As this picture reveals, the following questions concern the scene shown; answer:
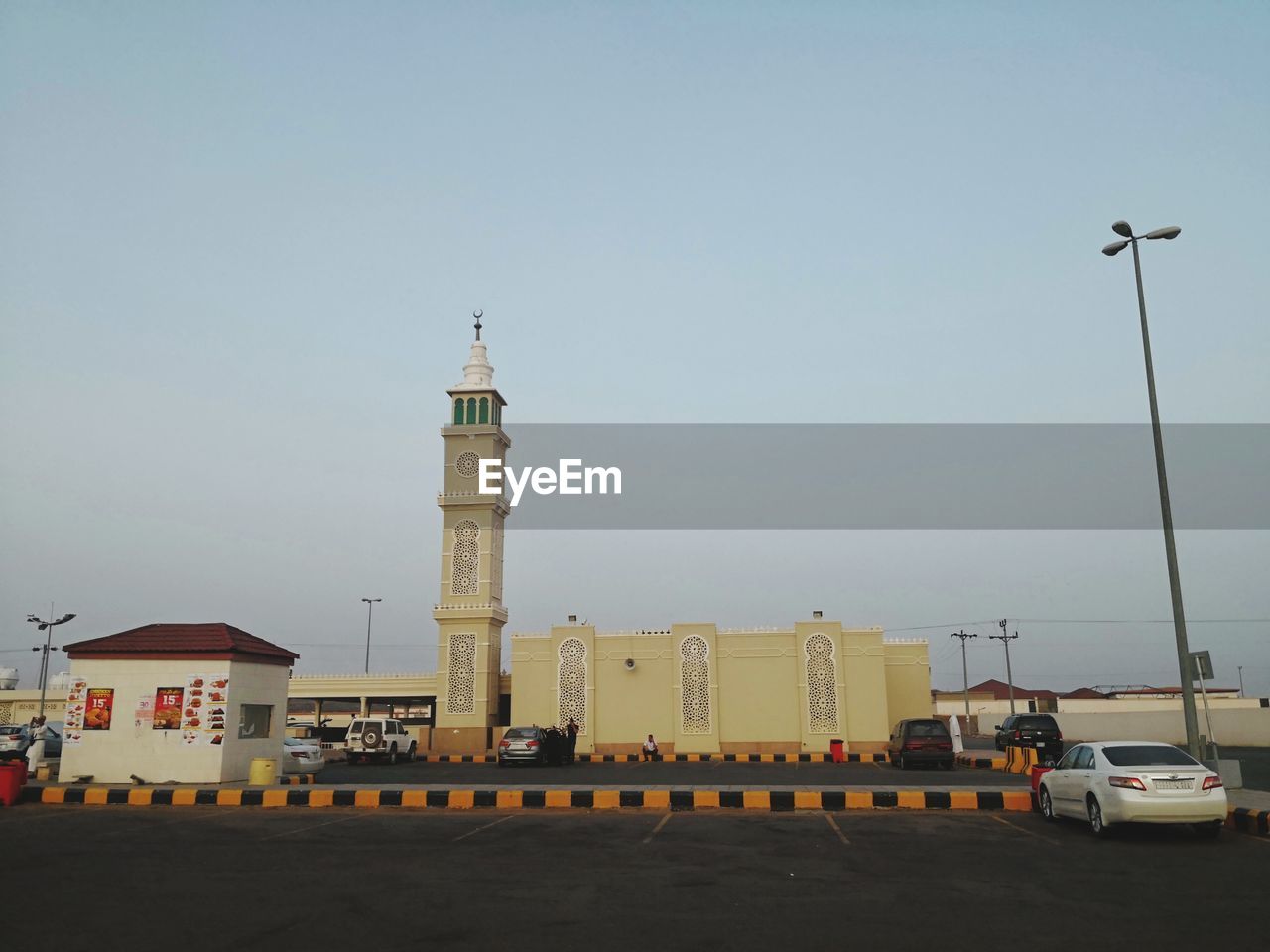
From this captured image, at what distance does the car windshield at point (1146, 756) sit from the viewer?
12.3 m

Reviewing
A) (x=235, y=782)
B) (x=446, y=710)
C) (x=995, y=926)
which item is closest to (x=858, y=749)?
(x=446, y=710)

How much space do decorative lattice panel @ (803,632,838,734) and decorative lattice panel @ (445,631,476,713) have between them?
14217mm

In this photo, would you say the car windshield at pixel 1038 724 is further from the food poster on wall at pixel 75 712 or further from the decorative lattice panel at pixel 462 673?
the food poster on wall at pixel 75 712

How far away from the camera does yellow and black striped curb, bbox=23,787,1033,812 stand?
53.2ft

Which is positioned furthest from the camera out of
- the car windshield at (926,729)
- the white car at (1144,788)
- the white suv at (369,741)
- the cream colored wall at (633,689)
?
the cream colored wall at (633,689)

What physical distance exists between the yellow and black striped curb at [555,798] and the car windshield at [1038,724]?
593 inches

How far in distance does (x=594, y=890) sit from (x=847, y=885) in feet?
7.75

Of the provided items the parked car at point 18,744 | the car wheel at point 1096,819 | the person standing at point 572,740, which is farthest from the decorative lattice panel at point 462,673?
Result: the car wheel at point 1096,819

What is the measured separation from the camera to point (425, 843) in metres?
12.3

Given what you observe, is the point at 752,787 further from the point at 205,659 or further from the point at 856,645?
the point at 856,645

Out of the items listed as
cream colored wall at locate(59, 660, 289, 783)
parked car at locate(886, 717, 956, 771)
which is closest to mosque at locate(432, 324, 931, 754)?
parked car at locate(886, 717, 956, 771)

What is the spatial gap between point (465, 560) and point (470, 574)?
0.68m

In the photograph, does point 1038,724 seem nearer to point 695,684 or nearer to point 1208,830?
point 695,684

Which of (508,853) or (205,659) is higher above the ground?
(205,659)
